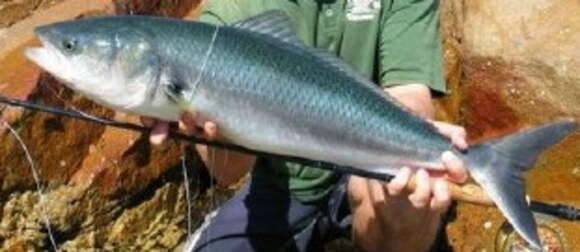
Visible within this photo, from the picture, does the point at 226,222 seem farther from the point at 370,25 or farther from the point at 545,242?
the point at 545,242

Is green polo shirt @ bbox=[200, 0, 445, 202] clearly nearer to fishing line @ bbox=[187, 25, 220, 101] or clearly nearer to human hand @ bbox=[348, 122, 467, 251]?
human hand @ bbox=[348, 122, 467, 251]

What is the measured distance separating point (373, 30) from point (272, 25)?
1132 mm

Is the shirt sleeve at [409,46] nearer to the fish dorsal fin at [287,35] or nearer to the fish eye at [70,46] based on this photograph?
the fish dorsal fin at [287,35]

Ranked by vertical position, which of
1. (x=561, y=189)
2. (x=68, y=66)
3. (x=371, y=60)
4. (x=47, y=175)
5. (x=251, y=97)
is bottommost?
(x=561, y=189)

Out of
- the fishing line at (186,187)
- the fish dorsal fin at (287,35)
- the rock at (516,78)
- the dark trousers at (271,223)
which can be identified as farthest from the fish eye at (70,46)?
the rock at (516,78)

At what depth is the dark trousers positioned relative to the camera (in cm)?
502

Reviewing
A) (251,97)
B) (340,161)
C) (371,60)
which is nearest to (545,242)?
(371,60)

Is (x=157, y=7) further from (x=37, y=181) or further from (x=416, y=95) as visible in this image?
(x=416, y=95)

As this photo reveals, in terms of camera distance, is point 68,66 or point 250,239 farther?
point 250,239

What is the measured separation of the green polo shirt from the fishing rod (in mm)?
942

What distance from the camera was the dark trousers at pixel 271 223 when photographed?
Result: 502 centimetres

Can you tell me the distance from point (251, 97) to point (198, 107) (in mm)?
182

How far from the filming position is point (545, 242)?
5.11 meters

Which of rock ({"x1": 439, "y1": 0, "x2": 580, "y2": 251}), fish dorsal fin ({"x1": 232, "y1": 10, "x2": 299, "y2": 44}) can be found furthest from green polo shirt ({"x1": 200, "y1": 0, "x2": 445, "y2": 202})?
rock ({"x1": 439, "y1": 0, "x2": 580, "y2": 251})
